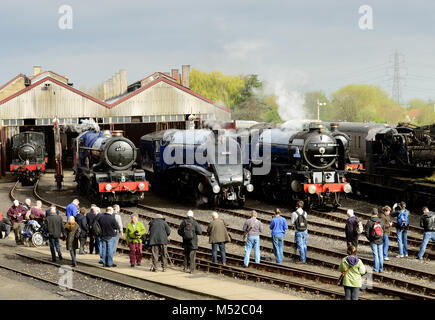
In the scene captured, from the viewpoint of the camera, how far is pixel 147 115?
1598 inches

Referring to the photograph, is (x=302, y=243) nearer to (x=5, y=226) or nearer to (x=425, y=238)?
(x=425, y=238)

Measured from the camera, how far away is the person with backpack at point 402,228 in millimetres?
15727

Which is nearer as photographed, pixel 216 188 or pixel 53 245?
pixel 53 245

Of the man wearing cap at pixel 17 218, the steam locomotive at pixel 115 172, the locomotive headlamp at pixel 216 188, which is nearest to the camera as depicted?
the man wearing cap at pixel 17 218

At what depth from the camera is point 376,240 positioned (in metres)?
13.9

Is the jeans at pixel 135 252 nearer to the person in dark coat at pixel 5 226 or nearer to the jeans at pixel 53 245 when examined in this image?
the jeans at pixel 53 245

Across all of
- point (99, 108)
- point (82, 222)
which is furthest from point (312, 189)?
point (99, 108)

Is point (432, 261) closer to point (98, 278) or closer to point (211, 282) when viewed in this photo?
point (211, 282)

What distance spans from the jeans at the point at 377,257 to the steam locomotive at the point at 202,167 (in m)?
9.01

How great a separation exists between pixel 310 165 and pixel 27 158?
21.0 m

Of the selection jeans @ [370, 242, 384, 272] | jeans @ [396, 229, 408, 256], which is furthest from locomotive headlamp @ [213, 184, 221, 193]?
jeans @ [370, 242, 384, 272]

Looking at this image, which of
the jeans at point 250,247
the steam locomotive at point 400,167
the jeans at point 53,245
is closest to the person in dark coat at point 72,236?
the jeans at point 53,245

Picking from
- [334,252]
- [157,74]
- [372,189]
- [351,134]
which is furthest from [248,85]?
[334,252]

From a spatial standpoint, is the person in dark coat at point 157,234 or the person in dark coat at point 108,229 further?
the person in dark coat at point 108,229
